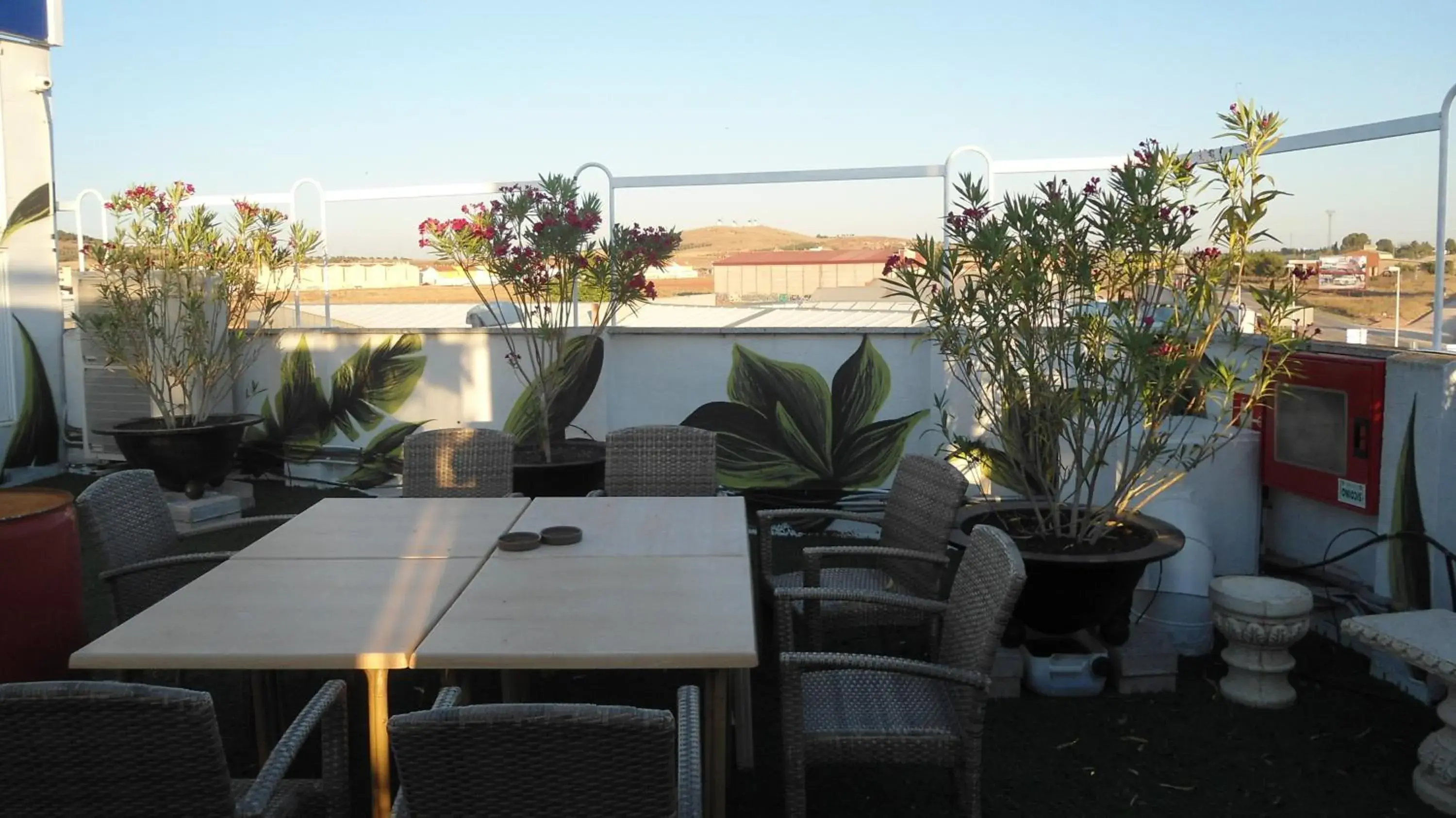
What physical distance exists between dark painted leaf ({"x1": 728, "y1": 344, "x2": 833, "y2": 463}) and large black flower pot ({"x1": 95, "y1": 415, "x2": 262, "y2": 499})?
2.93m

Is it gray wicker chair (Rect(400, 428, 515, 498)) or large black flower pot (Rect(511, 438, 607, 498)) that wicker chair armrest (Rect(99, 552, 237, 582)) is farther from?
large black flower pot (Rect(511, 438, 607, 498))

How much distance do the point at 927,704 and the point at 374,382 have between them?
5.19m

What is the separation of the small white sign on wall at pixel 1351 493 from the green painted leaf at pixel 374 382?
16.6 feet

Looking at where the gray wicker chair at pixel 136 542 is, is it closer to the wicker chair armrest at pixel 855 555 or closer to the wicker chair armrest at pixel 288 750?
the wicker chair armrest at pixel 288 750

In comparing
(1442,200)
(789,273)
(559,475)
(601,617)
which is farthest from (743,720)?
(789,273)

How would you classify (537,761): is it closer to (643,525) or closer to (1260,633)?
(643,525)

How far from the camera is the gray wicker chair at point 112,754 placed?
1.82 metres

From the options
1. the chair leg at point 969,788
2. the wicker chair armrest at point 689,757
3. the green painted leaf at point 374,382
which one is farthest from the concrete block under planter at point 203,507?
the chair leg at point 969,788

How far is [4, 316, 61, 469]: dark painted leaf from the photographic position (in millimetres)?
7789

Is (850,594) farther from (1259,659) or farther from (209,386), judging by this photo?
(209,386)

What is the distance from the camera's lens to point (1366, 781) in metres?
3.27

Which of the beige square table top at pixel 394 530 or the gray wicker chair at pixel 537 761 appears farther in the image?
the beige square table top at pixel 394 530

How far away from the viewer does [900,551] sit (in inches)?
143

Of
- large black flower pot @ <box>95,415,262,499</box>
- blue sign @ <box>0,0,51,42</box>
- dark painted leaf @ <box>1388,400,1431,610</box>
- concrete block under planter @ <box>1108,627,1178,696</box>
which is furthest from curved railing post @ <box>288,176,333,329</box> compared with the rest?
dark painted leaf @ <box>1388,400,1431,610</box>
